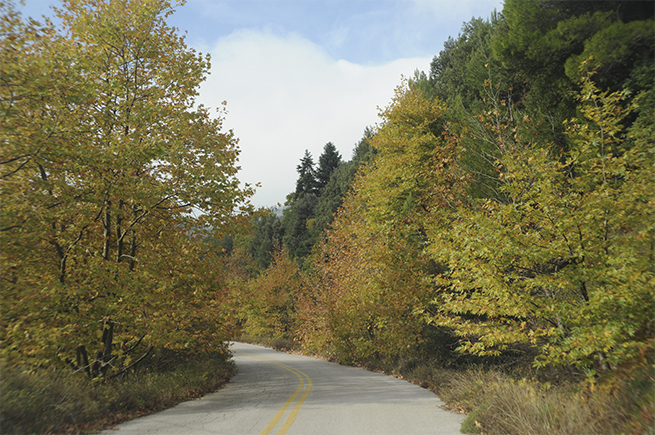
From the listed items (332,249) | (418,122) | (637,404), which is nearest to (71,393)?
(637,404)

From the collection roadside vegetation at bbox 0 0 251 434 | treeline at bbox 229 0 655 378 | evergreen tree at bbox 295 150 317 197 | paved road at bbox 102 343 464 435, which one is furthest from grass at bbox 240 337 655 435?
evergreen tree at bbox 295 150 317 197

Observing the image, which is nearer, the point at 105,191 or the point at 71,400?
the point at 71,400

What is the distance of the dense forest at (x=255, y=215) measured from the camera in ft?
21.4

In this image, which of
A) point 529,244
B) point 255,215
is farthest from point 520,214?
point 255,215

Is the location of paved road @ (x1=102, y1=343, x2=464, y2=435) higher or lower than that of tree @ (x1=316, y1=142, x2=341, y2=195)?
lower

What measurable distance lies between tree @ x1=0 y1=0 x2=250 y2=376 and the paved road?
1711 mm

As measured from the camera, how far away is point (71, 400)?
6.83 metres

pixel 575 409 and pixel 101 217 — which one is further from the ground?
pixel 101 217

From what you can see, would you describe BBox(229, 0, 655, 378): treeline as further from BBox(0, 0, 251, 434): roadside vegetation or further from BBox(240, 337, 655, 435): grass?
BBox(0, 0, 251, 434): roadside vegetation

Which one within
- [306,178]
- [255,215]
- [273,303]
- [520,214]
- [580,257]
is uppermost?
[306,178]

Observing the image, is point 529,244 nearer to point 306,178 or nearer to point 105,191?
point 105,191

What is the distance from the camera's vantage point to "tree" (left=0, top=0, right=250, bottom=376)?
6898 millimetres

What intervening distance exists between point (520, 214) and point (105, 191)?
9.06m

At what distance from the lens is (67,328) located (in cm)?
725
